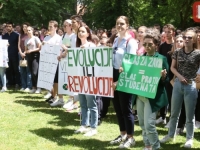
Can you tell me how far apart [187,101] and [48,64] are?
16.0ft

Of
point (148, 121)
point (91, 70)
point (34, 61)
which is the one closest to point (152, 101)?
point (148, 121)

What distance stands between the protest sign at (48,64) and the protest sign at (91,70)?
2551 millimetres

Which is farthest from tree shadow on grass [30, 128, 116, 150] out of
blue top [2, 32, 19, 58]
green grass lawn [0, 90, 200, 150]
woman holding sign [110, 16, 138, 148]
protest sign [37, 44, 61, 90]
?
blue top [2, 32, 19, 58]

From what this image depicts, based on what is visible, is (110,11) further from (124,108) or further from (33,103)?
(124,108)

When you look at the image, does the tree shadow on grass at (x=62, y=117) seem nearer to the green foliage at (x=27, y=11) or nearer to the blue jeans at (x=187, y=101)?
the blue jeans at (x=187, y=101)

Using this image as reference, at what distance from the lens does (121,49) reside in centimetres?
639

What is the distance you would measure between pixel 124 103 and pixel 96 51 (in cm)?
107

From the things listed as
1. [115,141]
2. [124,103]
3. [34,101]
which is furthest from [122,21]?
[34,101]

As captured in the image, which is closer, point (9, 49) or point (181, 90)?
point (181, 90)

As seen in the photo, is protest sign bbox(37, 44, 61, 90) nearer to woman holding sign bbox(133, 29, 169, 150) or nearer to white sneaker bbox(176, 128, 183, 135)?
white sneaker bbox(176, 128, 183, 135)

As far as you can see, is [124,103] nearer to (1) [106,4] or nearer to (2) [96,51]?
(2) [96,51]

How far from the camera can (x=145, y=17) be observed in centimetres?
3447

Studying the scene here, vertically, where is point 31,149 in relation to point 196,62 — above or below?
below

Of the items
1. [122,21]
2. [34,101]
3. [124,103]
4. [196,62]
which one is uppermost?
[122,21]
